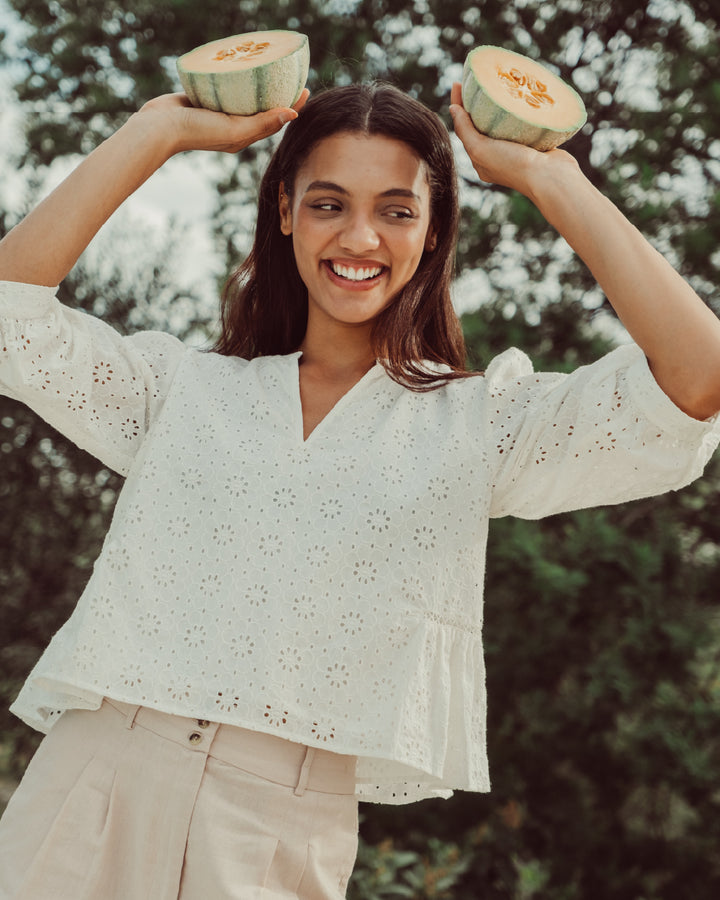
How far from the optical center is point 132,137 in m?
2.08

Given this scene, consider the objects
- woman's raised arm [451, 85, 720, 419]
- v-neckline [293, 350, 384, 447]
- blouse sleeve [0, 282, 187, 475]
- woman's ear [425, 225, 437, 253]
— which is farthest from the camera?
woman's ear [425, 225, 437, 253]

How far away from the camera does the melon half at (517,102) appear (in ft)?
6.69

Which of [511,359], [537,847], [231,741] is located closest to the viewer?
[231,741]

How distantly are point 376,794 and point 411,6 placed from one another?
8.70 ft

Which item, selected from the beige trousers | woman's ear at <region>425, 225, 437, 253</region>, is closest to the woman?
the beige trousers

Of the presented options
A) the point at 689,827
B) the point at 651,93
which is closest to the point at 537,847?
the point at 689,827

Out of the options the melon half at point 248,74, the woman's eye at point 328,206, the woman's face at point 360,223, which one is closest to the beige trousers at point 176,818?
A: the woman's face at point 360,223

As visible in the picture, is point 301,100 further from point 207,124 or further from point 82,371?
point 82,371

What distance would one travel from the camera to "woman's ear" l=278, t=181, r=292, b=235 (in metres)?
2.42

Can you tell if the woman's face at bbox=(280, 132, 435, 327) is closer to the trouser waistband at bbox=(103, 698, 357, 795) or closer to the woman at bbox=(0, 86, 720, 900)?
the woman at bbox=(0, 86, 720, 900)

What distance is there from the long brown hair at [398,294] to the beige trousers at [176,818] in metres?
0.76

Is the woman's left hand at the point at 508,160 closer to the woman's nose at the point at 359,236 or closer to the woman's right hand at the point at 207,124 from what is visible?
the woman's nose at the point at 359,236

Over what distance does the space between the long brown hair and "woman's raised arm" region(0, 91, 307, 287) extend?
13cm

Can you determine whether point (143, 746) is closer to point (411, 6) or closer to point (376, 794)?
point (376, 794)
